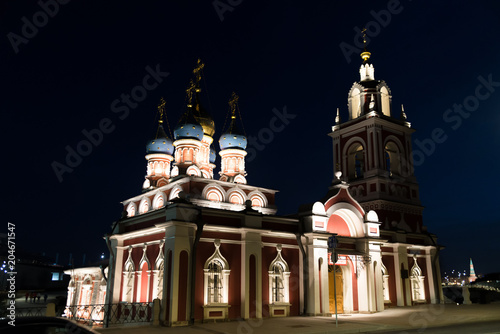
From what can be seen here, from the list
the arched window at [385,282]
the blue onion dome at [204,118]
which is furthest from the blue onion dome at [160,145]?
the arched window at [385,282]

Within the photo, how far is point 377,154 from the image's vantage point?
27.5m

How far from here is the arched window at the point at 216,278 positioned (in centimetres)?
1675

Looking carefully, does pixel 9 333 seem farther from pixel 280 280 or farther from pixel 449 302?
pixel 449 302

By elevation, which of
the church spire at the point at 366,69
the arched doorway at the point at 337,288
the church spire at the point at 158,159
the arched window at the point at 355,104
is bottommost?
the arched doorway at the point at 337,288

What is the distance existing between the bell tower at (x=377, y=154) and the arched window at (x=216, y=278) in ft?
41.0

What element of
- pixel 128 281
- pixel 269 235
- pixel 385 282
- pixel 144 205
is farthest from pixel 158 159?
pixel 385 282

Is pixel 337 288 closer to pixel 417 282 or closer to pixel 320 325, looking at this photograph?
pixel 320 325

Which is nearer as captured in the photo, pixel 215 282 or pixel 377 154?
pixel 215 282

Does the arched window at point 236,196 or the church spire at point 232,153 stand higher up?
the church spire at point 232,153

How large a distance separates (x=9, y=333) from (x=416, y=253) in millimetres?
25200

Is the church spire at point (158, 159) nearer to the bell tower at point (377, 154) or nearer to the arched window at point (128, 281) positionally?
the arched window at point (128, 281)

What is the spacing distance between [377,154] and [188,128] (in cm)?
1238

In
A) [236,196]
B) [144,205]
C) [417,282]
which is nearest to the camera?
[236,196]

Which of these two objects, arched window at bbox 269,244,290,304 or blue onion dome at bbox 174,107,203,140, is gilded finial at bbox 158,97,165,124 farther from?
arched window at bbox 269,244,290,304
